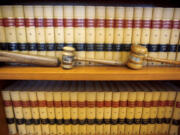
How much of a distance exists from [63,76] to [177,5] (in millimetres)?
799

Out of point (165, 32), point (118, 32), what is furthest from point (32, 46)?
point (165, 32)

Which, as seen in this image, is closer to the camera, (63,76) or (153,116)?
(63,76)

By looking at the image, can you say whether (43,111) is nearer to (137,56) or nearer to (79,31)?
(79,31)

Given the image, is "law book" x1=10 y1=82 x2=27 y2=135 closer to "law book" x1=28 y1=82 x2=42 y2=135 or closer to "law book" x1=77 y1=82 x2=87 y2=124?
"law book" x1=28 y1=82 x2=42 y2=135

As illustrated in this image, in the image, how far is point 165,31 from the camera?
795 millimetres

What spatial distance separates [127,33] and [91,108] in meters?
0.48

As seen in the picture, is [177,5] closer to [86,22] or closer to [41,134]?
[86,22]

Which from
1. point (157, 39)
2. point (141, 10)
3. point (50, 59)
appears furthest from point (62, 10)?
point (157, 39)

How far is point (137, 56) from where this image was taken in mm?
738

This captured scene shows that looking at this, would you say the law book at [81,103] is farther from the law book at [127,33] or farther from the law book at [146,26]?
the law book at [146,26]

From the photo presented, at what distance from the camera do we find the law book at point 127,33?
2.52ft

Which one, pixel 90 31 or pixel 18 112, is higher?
pixel 90 31

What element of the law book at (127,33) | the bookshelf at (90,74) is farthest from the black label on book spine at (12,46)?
the law book at (127,33)

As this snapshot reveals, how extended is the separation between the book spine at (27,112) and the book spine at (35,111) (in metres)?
0.02
